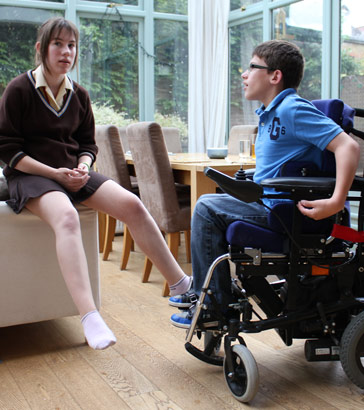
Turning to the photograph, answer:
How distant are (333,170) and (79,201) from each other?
1.00 metres

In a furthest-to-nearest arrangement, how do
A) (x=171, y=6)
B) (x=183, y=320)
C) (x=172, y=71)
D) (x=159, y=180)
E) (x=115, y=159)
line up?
1. (x=172, y=71)
2. (x=171, y=6)
3. (x=115, y=159)
4. (x=159, y=180)
5. (x=183, y=320)

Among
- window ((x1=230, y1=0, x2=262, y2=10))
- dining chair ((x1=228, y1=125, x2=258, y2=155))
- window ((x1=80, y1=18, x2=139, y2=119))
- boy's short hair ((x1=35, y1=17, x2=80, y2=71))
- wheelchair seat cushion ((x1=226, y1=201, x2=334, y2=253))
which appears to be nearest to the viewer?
wheelchair seat cushion ((x1=226, y1=201, x2=334, y2=253))

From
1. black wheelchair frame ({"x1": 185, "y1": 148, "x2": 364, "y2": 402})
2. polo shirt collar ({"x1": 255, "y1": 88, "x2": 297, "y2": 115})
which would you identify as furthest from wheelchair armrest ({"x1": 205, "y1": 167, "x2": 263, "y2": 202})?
polo shirt collar ({"x1": 255, "y1": 88, "x2": 297, "y2": 115})

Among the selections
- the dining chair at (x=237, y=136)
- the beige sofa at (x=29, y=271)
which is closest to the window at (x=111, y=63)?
the dining chair at (x=237, y=136)

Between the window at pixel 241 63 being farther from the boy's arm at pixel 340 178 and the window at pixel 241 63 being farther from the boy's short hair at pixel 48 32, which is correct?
the boy's arm at pixel 340 178

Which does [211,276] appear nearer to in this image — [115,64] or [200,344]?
[200,344]

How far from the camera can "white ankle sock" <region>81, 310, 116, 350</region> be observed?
170cm

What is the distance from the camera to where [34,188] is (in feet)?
6.70

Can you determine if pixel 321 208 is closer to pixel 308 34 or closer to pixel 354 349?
pixel 354 349

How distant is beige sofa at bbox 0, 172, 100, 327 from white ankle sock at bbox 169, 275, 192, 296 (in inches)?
15.6

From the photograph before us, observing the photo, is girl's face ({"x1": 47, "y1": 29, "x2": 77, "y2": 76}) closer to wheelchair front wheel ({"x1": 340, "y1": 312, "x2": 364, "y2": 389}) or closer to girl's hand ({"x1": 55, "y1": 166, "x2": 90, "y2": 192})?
girl's hand ({"x1": 55, "y1": 166, "x2": 90, "y2": 192})

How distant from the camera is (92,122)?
241 centimetres

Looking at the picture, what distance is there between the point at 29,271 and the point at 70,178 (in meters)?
0.39

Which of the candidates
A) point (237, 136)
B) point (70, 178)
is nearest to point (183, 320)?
point (70, 178)
